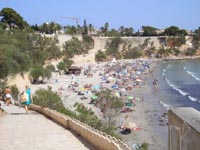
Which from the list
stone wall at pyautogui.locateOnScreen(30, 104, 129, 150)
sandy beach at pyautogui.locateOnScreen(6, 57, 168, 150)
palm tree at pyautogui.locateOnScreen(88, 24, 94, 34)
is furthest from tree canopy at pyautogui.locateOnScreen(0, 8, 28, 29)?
stone wall at pyautogui.locateOnScreen(30, 104, 129, 150)

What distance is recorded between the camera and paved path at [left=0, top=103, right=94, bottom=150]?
7222 mm

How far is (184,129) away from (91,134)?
193 inches

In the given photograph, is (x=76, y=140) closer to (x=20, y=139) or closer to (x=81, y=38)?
(x=20, y=139)

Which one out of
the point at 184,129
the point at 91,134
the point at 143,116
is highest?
the point at 184,129

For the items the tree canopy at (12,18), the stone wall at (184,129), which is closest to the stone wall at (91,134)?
the stone wall at (184,129)

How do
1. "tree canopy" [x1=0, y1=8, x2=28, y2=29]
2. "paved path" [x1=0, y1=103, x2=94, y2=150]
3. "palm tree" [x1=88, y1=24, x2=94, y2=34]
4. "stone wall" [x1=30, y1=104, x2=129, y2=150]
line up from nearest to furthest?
"stone wall" [x1=30, y1=104, x2=129, y2=150], "paved path" [x1=0, y1=103, x2=94, y2=150], "tree canopy" [x1=0, y1=8, x2=28, y2=29], "palm tree" [x1=88, y1=24, x2=94, y2=34]

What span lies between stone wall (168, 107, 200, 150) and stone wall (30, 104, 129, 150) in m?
2.71

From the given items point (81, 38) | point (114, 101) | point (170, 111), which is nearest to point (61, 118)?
point (170, 111)

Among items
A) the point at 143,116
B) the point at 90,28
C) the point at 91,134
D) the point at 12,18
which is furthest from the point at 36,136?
the point at 90,28

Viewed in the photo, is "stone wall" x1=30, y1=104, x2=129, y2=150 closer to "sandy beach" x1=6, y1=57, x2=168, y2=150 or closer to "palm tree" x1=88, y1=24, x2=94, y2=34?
"sandy beach" x1=6, y1=57, x2=168, y2=150

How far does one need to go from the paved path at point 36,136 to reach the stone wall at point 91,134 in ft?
0.44

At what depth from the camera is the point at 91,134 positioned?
7.21 metres

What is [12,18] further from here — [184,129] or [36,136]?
[184,129]

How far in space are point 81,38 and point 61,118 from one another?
94.0 meters
